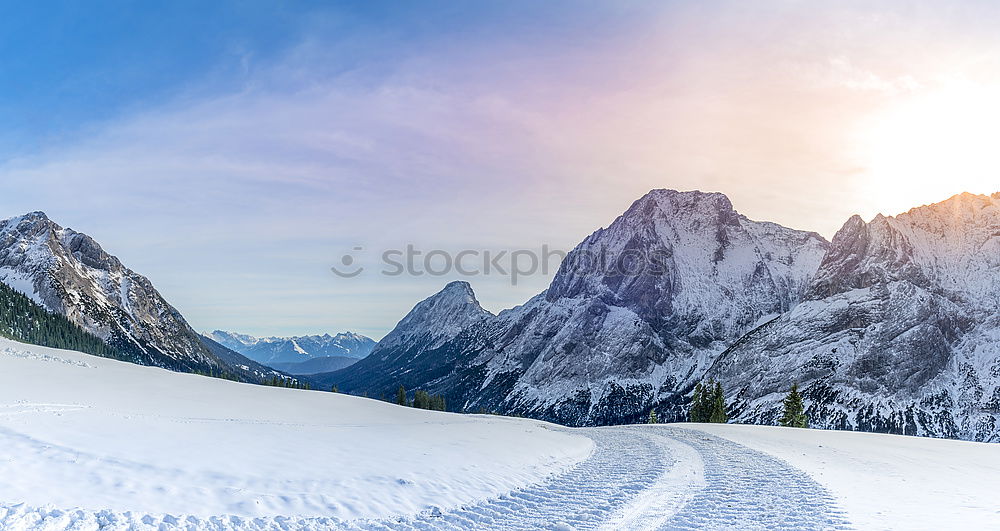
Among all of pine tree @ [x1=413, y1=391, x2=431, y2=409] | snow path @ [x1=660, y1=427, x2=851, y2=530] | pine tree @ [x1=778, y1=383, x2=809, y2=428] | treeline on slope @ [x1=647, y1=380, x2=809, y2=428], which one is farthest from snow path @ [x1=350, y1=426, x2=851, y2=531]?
pine tree @ [x1=413, y1=391, x2=431, y2=409]

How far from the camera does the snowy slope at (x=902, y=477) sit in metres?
16.3

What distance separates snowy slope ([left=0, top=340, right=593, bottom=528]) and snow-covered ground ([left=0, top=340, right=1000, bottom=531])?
105 millimetres

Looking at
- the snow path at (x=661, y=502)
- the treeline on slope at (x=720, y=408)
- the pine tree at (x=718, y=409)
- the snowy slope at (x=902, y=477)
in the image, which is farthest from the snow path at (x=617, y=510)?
the pine tree at (x=718, y=409)

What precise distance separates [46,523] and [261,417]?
27446mm

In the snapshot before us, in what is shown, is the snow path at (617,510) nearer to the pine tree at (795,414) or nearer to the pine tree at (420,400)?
the pine tree at (795,414)

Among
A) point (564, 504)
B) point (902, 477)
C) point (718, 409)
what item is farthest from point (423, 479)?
point (718, 409)

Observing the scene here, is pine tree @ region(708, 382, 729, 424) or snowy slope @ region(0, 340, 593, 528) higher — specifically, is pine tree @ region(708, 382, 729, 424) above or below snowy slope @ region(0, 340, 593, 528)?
below

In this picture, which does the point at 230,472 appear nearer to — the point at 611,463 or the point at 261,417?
the point at 611,463

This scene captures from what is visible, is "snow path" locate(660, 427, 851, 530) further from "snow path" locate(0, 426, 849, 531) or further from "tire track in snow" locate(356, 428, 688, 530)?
"tire track in snow" locate(356, 428, 688, 530)

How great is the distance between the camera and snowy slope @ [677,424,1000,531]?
16.3m

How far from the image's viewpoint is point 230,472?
20.4m

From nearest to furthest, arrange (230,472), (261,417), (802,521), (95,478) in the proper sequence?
(802,521) → (95,478) → (230,472) → (261,417)

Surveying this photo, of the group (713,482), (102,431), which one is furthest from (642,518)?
(102,431)

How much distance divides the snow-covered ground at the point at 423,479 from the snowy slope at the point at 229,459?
0.10 m
